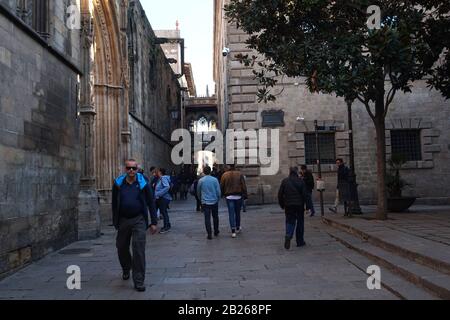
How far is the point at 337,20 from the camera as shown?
11531 mm

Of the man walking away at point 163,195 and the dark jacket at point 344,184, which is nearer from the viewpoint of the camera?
the man walking away at point 163,195

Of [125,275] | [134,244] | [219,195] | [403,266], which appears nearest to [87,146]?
[219,195]

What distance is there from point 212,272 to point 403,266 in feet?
8.73

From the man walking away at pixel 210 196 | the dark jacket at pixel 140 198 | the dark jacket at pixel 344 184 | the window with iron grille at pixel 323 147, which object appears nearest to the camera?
the dark jacket at pixel 140 198

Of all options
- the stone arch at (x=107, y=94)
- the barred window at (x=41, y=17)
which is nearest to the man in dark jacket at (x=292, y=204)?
the barred window at (x=41, y=17)

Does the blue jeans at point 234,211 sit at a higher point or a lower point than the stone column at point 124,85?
lower

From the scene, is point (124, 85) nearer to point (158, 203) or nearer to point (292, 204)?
point (158, 203)

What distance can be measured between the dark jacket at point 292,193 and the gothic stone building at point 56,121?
14.1 feet

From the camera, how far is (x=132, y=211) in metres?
6.30

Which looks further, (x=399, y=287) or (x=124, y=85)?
(x=124, y=85)

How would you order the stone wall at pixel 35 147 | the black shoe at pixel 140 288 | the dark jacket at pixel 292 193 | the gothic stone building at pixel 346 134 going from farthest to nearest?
1. the gothic stone building at pixel 346 134
2. the dark jacket at pixel 292 193
3. the stone wall at pixel 35 147
4. the black shoe at pixel 140 288

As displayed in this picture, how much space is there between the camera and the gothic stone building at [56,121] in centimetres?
716

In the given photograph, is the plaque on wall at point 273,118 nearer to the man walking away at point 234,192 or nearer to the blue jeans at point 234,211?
the man walking away at point 234,192
